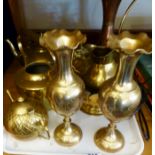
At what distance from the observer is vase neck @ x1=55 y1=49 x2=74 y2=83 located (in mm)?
414

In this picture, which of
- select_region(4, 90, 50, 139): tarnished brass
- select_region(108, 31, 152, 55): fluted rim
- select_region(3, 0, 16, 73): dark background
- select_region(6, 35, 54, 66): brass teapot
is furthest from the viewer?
select_region(3, 0, 16, 73): dark background

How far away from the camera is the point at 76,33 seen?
0.45 metres

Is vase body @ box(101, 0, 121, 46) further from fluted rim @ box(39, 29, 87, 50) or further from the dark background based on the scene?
the dark background

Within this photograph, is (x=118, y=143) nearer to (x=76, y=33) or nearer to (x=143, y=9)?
(x=76, y=33)

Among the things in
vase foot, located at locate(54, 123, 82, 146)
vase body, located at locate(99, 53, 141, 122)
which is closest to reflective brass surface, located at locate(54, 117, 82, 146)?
vase foot, located at locate(54, 123, 82, 146)

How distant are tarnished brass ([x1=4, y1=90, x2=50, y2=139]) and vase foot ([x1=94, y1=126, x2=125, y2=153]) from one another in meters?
0.13

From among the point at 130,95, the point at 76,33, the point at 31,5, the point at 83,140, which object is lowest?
the point at 83,140

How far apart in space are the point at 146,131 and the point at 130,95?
0.18 metres

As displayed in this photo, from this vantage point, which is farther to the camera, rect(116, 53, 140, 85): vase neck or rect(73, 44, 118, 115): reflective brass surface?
rect(73, 44, 118, 115): reflective brass surface

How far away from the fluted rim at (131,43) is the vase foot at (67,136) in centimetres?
24

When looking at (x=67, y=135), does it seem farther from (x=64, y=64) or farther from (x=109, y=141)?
(x=64, y=64)

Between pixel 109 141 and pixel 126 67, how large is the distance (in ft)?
0.66

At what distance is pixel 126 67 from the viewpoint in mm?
420

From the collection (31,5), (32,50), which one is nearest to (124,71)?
(32,50)
